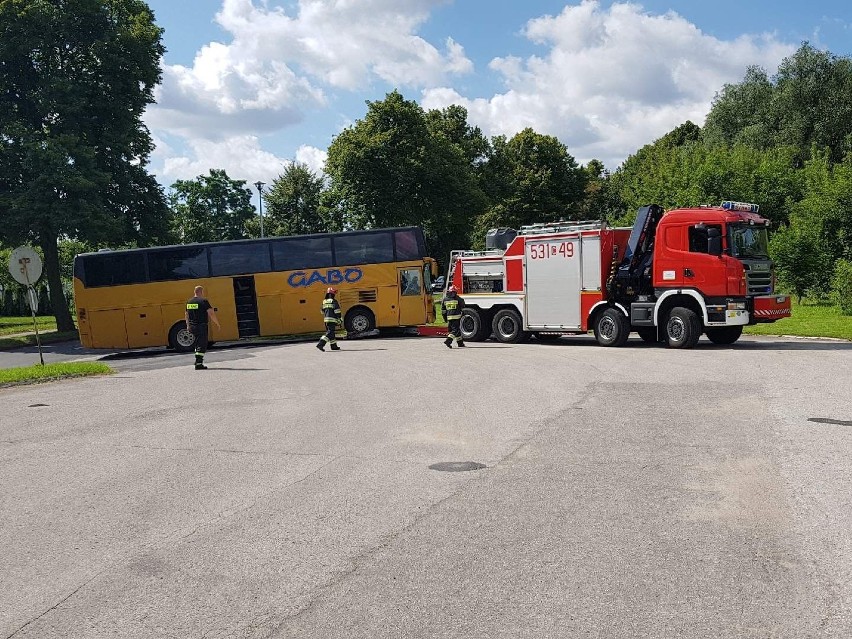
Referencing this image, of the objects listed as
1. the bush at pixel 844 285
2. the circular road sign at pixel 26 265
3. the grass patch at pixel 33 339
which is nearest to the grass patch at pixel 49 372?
the circular road sign at pixel 26 265

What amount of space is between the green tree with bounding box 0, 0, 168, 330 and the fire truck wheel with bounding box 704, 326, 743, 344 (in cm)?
2481

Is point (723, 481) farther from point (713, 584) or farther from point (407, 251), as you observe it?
point (407, 251)

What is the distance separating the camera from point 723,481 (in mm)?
6293

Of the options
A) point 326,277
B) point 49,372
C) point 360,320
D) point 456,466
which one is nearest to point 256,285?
point 326,277

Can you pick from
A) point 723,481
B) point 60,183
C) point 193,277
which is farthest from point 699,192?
point 723,481

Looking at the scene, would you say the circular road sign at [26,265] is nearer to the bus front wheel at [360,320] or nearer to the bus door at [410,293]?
the bus front wheel at [360,320]

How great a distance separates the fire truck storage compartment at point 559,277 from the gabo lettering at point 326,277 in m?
7.05

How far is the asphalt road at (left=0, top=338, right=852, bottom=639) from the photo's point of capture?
400 cm

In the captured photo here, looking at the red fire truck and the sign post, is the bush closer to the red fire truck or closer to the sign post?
the red fire truck

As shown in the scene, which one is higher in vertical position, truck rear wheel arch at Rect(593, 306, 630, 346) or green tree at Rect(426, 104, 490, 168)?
green tree at Rect(426, 104, 490, 168)

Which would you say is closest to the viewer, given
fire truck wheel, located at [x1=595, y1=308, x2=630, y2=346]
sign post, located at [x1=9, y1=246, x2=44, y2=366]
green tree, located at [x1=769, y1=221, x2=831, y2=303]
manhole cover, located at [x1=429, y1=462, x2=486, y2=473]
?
manhole cover, located at [x1=429, y1=462, x2=486, y2=473]

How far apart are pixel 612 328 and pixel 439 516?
14.9 m

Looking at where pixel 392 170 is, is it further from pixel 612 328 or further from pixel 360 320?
pixel 612 328

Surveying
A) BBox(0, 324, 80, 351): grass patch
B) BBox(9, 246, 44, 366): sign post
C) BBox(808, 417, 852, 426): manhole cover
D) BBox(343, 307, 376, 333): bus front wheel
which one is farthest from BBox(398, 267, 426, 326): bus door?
BBox(808, 417, 852, 426): manhole cover
